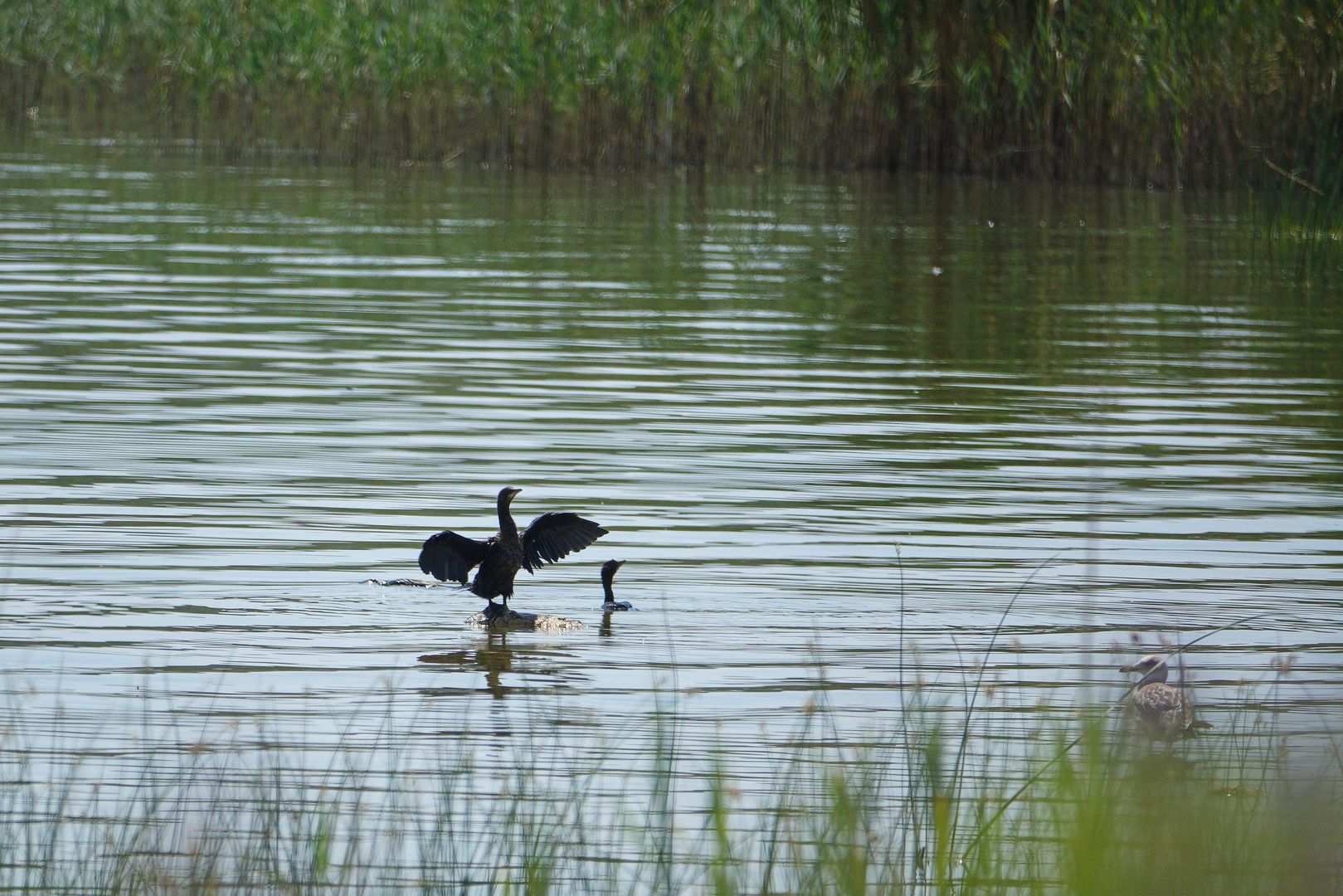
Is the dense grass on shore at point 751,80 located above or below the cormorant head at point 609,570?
above

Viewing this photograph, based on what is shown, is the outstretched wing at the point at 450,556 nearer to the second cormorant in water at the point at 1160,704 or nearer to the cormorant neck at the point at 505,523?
the cormorant neck at the point at 505,523

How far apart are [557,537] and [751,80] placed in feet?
52.9

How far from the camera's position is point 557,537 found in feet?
20.2

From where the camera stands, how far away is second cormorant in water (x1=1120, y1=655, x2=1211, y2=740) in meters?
4.20

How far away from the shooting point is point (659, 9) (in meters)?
21.8

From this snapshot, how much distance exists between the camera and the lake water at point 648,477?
509 cm

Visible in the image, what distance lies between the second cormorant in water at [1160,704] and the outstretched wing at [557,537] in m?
1.89

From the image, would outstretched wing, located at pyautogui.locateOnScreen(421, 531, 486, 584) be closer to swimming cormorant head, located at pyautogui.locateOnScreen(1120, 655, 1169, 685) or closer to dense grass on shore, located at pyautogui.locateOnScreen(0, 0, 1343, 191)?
swimming cormorant head, located at pyautogui.locateOnScreen(1120, 655, 1169, 685)

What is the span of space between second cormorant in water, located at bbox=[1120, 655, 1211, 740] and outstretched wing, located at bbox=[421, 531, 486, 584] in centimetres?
198

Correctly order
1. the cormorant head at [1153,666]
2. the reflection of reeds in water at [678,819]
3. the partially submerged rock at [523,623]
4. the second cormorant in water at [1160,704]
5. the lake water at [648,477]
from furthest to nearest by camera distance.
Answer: the partially submerged rock at [523,623]
the lake water at [648,477]
the cormorant head at [1153,666]
the second cormorant in water at [1160,704]
the reflection of reeds in water at [678,819]

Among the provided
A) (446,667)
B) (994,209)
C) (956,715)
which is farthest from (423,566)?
(994,209)

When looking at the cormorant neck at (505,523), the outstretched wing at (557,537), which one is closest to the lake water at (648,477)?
the outstretched wing at (557,537)

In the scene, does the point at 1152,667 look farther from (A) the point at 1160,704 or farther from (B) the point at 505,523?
(B) the point at 505,523

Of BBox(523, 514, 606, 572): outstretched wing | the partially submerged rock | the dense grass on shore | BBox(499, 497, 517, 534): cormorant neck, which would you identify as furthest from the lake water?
the dense grass on shore
